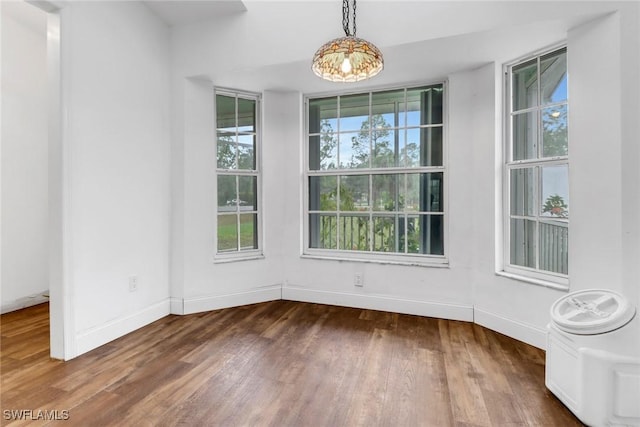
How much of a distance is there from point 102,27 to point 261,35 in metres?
1.23

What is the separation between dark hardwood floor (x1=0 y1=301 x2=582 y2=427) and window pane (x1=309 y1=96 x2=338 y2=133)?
6.82ft

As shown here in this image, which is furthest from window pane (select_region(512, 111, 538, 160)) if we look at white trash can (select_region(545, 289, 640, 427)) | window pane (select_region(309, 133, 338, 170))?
window pane (select_region(309, 133, 338, 170))

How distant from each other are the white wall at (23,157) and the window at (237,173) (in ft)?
6.40

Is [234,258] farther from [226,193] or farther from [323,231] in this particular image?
[323,231]

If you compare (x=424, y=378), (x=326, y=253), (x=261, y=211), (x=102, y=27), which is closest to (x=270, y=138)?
(x=261, y=211)

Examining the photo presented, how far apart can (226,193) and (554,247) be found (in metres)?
3.02

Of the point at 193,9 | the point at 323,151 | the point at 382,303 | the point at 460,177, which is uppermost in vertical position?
the point at 193,9

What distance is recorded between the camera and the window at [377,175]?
3.25m

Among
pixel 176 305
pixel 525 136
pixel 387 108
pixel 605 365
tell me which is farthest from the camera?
pixel 387 108

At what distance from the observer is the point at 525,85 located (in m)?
2.71

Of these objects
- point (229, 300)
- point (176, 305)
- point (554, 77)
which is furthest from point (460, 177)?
point (176, 305)

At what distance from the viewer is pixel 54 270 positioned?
2.23 metres

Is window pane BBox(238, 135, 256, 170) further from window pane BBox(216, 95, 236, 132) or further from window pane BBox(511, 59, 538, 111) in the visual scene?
window pane BBox(511, 59, 538, 111)

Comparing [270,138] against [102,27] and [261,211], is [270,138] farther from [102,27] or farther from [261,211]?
[102,27]
